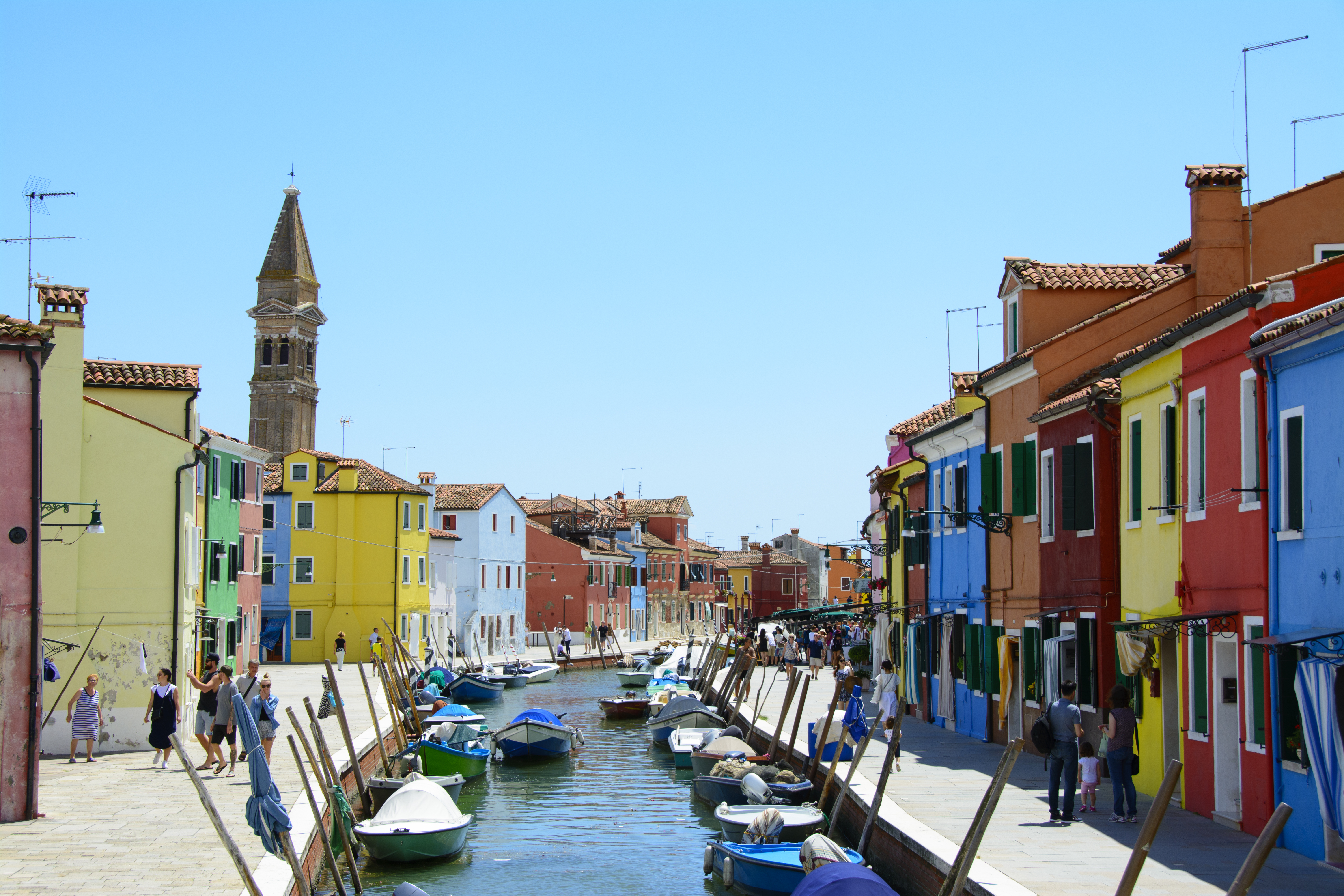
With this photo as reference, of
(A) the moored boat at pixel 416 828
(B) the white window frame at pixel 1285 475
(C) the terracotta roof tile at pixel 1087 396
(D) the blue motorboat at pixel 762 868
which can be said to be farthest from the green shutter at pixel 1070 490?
(A) the moored boat at pixel 416 828

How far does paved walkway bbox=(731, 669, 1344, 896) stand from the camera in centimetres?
1220

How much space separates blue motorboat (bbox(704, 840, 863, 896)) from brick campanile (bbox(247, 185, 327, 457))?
88163 millimetres

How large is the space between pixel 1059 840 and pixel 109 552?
17.3 metres

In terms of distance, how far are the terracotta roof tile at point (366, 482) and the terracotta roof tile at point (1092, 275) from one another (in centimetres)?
3636

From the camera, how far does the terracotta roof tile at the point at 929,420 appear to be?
31438mm

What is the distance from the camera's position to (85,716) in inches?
875

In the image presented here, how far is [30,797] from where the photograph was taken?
16.5 m

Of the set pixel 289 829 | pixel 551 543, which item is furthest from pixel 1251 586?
pixel 551 543

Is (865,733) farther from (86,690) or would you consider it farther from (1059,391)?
(86,690)

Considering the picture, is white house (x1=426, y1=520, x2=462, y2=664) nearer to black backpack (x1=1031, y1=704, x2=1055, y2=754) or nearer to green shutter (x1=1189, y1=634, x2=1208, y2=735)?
black backpack (x1=1031, y1=704, x2=1055, y2=754)

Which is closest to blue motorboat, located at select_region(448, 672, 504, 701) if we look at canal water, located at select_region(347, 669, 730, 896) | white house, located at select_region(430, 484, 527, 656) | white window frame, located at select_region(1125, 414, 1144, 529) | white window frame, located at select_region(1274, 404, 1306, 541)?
canal water, located at select_region(347, 669, 730, 896)

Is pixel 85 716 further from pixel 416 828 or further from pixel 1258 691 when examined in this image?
pixel 1258 691

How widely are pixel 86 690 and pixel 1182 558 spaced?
54.1 feet

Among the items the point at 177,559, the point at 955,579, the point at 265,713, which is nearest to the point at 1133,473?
the point at 955,579
